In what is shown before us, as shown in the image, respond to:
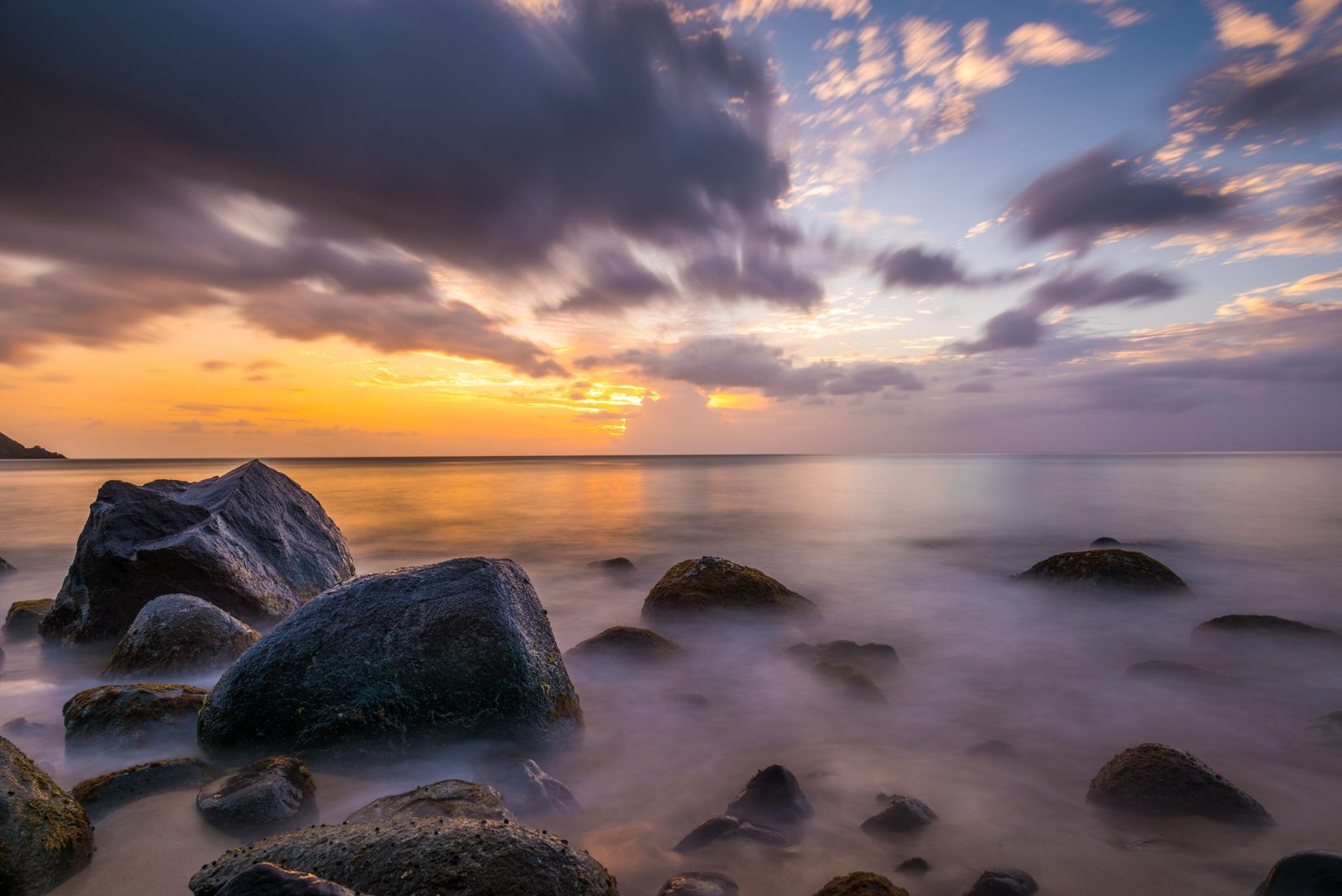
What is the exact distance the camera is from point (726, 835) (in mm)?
3529

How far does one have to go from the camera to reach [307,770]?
12.2 feet

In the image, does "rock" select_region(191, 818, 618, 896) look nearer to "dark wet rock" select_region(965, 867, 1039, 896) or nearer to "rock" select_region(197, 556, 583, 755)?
"rock" select_region(197, 556, 583, 755)

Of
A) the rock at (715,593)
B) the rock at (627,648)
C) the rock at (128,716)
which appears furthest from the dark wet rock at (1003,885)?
the rock at (715,593)

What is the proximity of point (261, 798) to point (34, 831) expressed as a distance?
2.86ft

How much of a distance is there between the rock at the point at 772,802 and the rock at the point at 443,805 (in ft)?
4.54

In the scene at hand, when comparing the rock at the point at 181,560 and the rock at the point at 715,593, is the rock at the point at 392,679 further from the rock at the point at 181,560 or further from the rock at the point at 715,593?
the rock at the point at 715,593

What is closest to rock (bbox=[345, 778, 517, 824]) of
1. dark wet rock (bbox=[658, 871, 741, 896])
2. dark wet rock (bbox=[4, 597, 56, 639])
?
dark wet rock (bbox=[658, 871, 741, 896])

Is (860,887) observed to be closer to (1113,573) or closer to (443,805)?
(443,805)

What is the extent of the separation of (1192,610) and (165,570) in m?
13.0

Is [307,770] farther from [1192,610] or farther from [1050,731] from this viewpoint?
[1192,610]

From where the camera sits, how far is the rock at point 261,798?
329 centimetres

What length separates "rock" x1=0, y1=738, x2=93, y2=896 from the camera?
8.68ft

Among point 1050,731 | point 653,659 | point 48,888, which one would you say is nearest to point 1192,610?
point 1050,731

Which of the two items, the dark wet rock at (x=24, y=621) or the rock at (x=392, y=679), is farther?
the dark wet rock at (x=24, y=621)
